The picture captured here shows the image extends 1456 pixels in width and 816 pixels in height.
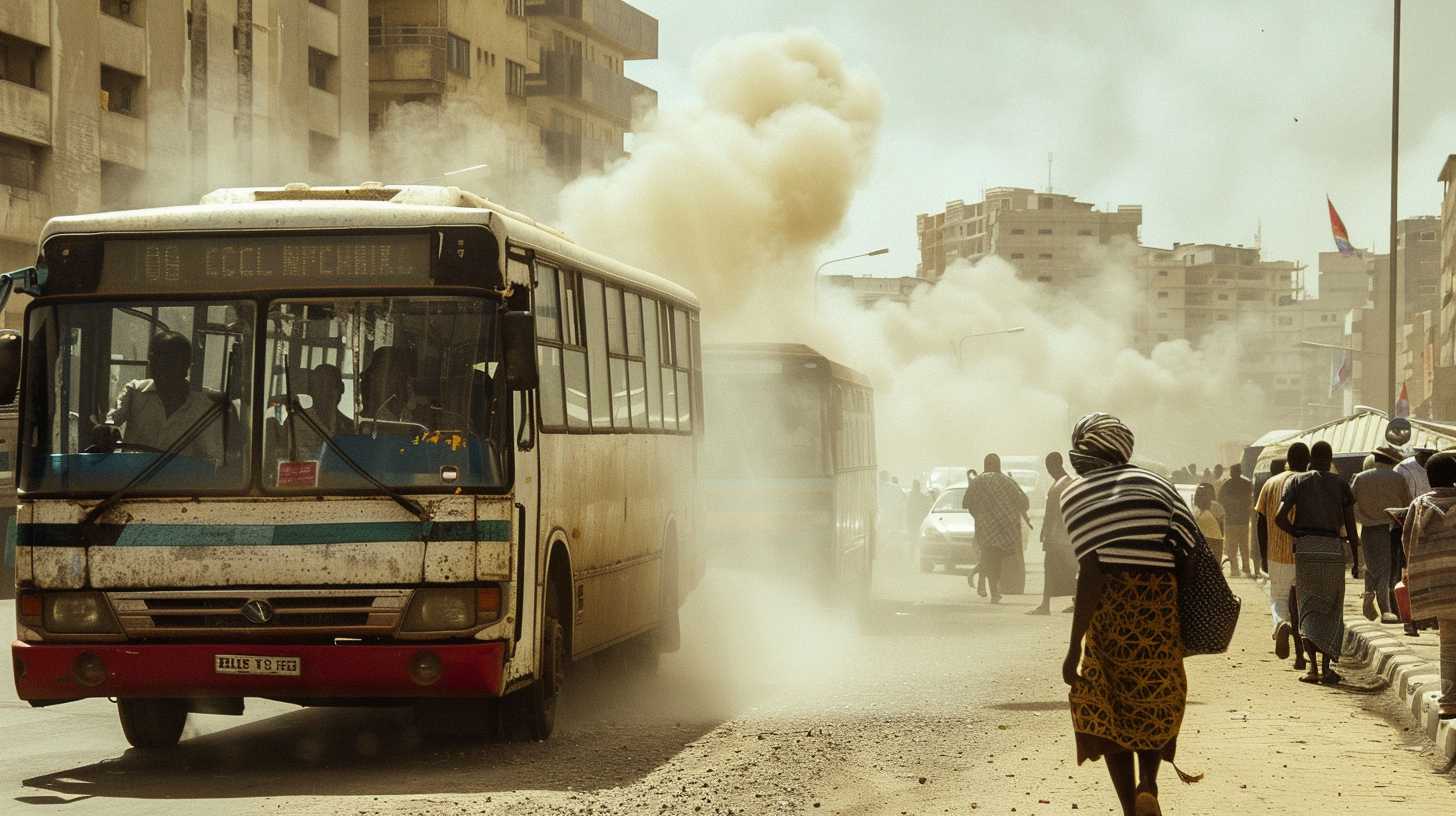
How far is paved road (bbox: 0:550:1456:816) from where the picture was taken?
9.23m

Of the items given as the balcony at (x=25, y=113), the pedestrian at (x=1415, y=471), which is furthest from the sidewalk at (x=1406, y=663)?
the balcony at (x=25, y=113)

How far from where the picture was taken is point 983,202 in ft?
582

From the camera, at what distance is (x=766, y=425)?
21.6m

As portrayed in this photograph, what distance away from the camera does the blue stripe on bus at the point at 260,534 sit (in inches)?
390

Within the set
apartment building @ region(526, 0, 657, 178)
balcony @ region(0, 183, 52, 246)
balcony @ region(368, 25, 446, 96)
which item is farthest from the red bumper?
apartment building @ region(526, 0, 657, 178)

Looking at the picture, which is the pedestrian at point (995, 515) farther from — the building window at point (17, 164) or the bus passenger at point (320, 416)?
the building window at point (17, 164)

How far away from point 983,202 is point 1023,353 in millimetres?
69282

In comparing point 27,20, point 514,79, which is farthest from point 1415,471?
point 514,79

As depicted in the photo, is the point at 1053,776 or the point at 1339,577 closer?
the point at 1053,776

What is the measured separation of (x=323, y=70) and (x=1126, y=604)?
43.7m

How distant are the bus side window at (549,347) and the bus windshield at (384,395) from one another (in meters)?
0.84

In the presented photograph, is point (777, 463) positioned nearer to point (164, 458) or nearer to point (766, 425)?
point (766, 425)

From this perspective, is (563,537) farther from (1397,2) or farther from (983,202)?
(983,202)

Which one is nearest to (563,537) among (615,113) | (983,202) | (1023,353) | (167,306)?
(167,306)
